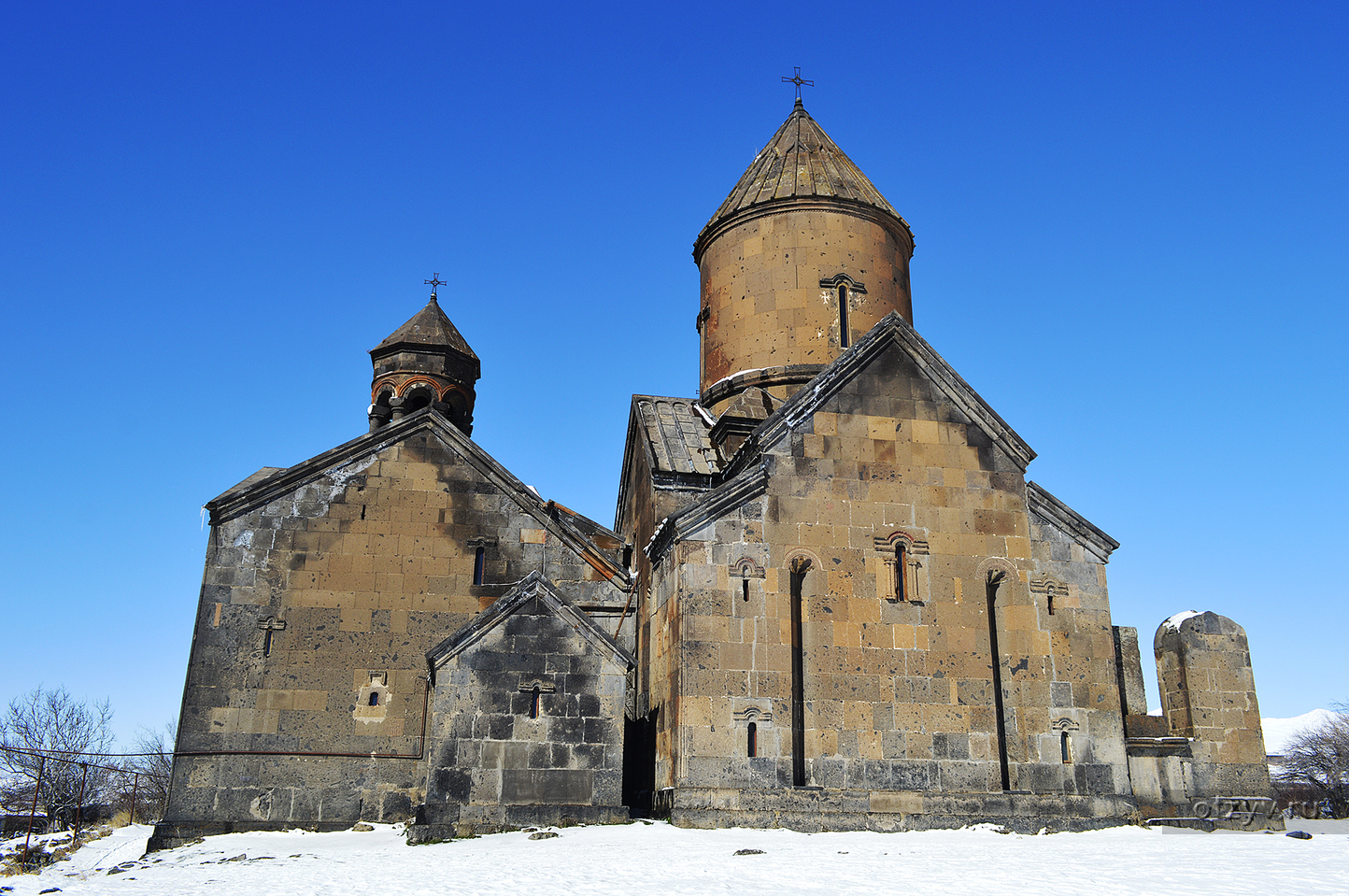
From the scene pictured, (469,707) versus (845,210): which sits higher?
(845,210)

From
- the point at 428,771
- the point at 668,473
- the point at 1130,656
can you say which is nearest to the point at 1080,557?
the point at 1130,656

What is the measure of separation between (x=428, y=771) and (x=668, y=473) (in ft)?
16.0

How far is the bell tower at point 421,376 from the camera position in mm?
17234

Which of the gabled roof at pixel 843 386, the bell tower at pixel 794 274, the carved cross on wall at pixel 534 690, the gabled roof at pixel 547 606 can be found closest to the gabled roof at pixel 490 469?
the gabled roof at pixel 843 386

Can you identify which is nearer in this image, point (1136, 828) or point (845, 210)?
Result: point (1136, 828)

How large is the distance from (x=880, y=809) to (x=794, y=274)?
7.74 m

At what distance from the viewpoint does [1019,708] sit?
1094 centimetres

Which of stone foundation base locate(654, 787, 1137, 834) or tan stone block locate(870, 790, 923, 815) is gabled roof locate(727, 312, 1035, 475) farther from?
tan stone block locate(870, 790, 923, 815)

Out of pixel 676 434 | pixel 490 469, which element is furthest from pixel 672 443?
pixel 490 469

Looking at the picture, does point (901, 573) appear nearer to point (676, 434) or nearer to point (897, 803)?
point (897, 803)

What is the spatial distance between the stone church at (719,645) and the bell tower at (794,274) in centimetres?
58

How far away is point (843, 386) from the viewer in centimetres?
1166

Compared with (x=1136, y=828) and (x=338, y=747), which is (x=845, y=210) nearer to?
(x=1136, y=828)

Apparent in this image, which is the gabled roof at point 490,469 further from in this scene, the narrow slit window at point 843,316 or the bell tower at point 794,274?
the narrow slit window at point 843,316
